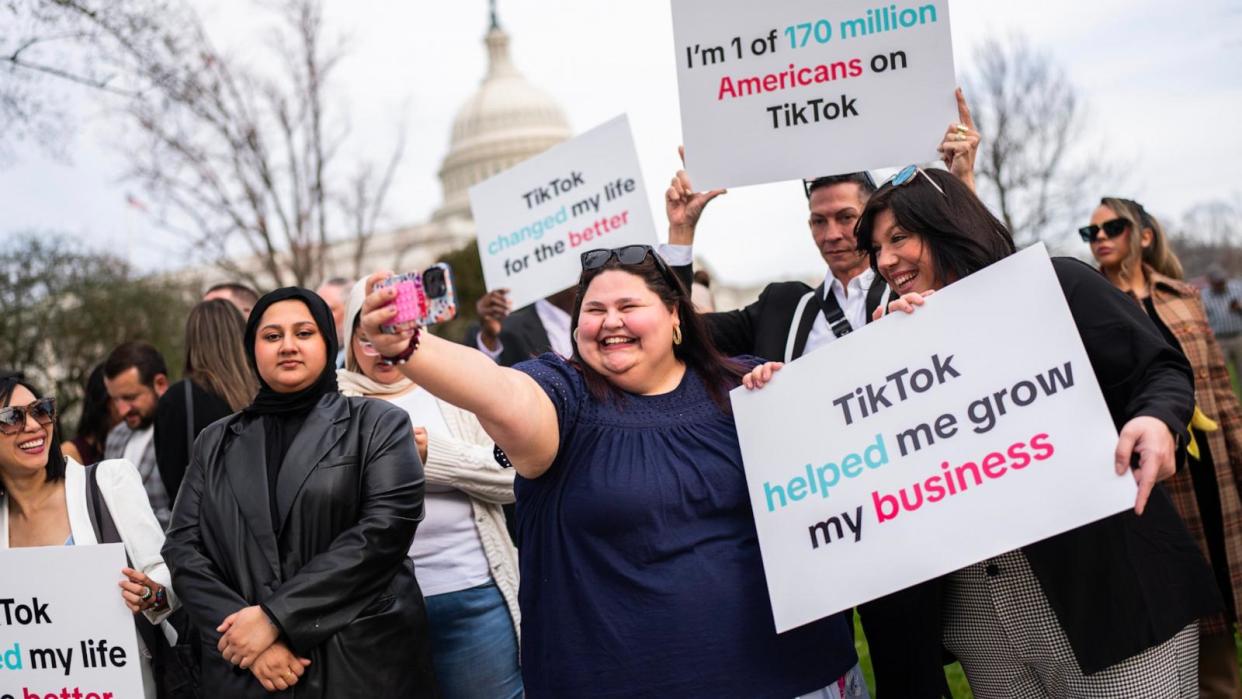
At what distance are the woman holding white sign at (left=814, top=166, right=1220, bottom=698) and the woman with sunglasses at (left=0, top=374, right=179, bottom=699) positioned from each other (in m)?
2.32

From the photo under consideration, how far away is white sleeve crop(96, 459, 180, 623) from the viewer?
3768 mm

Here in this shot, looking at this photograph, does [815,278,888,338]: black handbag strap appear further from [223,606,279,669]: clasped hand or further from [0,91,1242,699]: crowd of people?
[223,606,279,669]: clasped hand

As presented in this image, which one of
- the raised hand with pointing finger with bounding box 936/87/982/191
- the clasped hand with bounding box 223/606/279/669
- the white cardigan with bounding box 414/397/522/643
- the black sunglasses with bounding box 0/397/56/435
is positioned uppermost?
the raised hand with pointing finger with bounding box 936/87/982/191

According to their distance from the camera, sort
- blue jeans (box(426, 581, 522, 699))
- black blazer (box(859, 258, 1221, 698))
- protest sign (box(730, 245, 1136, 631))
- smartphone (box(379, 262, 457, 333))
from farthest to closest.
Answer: blue jeans (box(426, 581, 522, 699)) → black blazer (box(859, 258, 1221, 698)) → protest sign (box(730, 245, 1136, 631)) → smartphone (box(379, 262, 457, 333))

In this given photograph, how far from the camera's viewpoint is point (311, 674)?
132 inches

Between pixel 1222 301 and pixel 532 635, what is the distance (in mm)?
13805

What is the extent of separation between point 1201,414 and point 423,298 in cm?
371

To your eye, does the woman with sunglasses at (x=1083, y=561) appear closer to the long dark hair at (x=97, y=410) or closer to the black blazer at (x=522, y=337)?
the black blazer at (x=522, y=337)

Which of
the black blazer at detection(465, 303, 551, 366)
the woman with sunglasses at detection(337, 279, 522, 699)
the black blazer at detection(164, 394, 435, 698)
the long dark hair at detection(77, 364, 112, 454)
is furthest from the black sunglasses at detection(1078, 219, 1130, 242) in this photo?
the long dark hair at detection(77, 364, 112, 454)

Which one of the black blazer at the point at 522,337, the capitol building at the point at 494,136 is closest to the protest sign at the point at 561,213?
the black blazer at the point at 522,337

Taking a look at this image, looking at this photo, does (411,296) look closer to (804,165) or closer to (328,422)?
(328,422)

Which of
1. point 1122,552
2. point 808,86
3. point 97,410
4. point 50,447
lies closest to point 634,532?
point 1122,552

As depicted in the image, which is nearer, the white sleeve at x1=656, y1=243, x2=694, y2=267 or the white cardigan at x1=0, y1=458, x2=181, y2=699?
the white cardigan at x1=0, y1=458, x2=181, y2=699

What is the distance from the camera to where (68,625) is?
3.67 m
